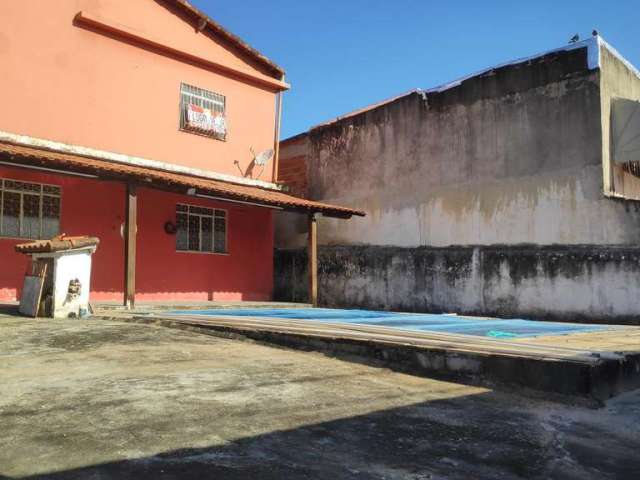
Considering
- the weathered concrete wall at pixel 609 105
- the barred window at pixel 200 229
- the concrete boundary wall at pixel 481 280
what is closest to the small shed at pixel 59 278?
the barred window at pixel 200 229

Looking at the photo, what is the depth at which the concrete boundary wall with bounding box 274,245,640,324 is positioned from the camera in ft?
32.0

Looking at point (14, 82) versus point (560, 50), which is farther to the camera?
point (560, 50)

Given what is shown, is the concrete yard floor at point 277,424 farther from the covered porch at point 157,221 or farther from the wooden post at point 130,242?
the covered porch at point 157,221

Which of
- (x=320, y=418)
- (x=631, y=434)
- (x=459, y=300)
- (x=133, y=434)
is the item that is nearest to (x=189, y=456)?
(x=133, y=434)

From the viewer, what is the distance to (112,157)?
10.5m

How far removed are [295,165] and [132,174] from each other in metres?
7.65

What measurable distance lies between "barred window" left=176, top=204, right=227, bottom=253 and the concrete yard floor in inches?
280

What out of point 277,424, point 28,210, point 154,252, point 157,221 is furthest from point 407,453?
point 157,221

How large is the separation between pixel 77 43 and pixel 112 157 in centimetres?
218

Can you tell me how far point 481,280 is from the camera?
11.4 m

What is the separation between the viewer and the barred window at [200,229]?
38.7 ft

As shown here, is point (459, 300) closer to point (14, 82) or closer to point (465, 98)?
point (465, 98)

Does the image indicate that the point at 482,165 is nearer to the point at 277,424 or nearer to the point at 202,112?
the point at 202,112

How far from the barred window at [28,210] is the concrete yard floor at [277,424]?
17.2 feet
